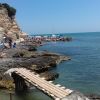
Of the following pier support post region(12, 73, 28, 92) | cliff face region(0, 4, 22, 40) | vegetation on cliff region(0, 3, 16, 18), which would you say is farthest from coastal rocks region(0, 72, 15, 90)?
vegetation on cliff region(0, 3, 16, 18)

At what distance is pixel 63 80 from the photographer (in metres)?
38.3

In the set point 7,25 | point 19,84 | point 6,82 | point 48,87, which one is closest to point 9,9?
point 7,25

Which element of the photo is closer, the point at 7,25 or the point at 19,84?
the point at 19,84

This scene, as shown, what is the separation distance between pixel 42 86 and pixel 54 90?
5.71ft

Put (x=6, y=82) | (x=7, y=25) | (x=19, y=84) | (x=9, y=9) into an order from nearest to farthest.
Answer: (x=19, y=84)
(x=6, y=82)
(x=7, y=25)
(x=9, y=9)

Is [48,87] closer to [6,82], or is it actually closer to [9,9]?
[6,82]

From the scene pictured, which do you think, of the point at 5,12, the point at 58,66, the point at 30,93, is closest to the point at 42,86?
the point at 30,93

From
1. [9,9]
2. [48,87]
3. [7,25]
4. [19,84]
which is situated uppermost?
[9,9]

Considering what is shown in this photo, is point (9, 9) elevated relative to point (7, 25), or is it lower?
elevated

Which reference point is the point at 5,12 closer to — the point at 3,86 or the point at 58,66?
the point at 58,66

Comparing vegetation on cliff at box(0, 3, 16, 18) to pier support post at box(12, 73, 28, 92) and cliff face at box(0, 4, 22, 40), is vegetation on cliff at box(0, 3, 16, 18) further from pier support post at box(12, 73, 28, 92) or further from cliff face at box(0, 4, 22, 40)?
pier support post at box(12, 73, 28, 92)

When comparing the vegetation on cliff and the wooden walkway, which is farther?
the vegetation on cliff

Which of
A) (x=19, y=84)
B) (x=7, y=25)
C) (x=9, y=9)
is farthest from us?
(x=9, y=9)

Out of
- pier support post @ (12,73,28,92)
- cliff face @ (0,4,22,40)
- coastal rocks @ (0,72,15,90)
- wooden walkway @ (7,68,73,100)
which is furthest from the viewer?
cliff face @ (0,4,22,40)
